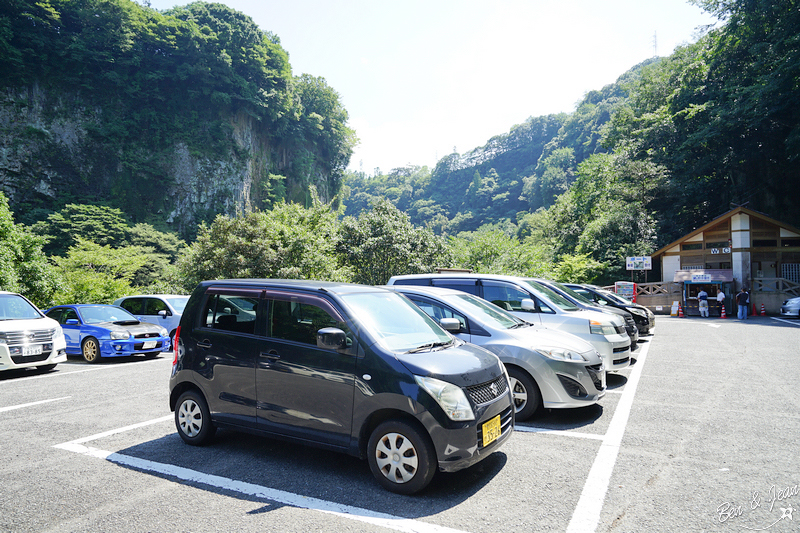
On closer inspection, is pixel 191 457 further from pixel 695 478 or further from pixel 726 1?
pixel 726 1

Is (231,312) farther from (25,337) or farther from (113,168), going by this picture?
(113,168)

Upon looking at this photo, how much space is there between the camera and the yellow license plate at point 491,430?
3870mm

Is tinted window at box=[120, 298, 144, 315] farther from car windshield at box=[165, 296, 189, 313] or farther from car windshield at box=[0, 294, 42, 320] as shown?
car windshield at box=[0, 294, 42, 320]

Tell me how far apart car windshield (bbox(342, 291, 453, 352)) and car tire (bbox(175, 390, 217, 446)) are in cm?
215

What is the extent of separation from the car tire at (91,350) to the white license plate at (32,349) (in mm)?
2085

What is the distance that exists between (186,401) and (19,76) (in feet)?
177

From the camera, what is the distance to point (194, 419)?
499cm

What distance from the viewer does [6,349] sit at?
883 cm

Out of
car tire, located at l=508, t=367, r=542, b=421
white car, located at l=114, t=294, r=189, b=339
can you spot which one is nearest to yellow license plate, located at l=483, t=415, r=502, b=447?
car tire, located at l=508, t=367, r=542, b=421

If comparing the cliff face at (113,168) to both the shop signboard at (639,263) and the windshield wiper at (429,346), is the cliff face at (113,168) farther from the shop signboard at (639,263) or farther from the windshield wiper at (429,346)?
the windshield wiper at (429,346)

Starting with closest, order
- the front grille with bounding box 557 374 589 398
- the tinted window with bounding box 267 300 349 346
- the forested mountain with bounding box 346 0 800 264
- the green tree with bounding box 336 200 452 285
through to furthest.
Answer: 1. the tinted window with bounding box 267 300 349 346
2. the front grille with bounding box 557 374 589 398
3. the forested mountain with bounding box 346 0 800 264
4. the green tree with bounding box 336 200 452 285

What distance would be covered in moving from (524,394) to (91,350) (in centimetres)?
1119

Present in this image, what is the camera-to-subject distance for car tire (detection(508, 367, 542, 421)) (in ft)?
18.8

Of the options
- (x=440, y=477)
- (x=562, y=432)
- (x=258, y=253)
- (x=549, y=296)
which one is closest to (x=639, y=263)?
(x=258, y=253)
